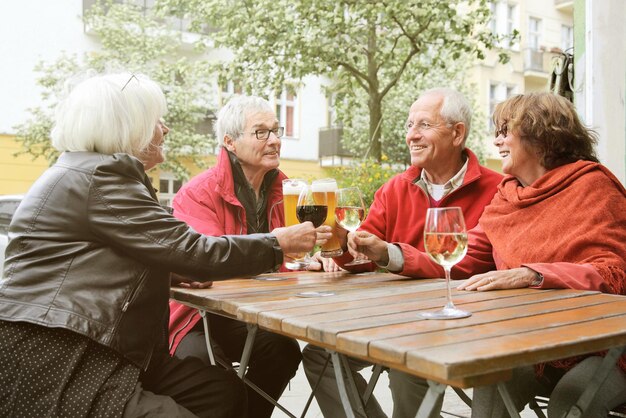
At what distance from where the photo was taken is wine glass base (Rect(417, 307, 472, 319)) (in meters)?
1.71

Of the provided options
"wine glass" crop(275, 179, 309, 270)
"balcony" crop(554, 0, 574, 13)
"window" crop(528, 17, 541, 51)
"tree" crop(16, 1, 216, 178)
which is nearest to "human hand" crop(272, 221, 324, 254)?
"wine glass" crop(275, 179, 309, 270)

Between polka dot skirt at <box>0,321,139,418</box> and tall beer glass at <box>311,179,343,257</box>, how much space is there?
3.53 ft

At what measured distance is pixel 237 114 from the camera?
3.56 meters

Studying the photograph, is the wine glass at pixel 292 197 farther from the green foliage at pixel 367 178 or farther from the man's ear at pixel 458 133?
the green foliage at pixel 367 178

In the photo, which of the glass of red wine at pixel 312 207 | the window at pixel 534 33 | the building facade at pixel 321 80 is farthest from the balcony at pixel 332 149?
the glass of red wine at pixel 312 207

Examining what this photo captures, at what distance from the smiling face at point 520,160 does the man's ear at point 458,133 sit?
22.5 inches

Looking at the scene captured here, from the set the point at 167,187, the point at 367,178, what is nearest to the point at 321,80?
the point at 167,187

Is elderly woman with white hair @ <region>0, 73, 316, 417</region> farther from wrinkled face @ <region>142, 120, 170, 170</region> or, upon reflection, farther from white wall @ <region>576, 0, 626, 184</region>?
white wall @ <region>576, 0, 626, 184</region>

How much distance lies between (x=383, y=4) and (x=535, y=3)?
20241 millimetres

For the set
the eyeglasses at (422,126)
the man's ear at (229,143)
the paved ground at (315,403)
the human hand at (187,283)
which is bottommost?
the paved ground at (315,403)

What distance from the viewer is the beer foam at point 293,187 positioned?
8.92ft

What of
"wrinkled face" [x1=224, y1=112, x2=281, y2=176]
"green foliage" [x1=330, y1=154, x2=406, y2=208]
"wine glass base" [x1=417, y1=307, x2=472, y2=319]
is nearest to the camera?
"wine glass base" [x1=417, y1=307, x2=472, y2=319]

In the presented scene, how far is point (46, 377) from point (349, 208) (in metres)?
1.27

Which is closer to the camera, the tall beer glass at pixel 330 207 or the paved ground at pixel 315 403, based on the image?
the tall beer glass at pixel 330 207
